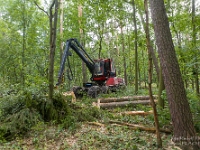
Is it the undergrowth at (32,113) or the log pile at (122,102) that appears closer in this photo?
the undergrowth at (32,113)

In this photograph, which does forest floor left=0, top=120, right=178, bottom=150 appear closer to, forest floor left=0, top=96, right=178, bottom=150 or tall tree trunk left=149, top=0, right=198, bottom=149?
forest floor left=0, top=96, right=178, bottom=150

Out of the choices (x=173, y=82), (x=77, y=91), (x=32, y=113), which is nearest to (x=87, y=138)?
(x=32, y=113)

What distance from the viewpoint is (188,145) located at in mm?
3305

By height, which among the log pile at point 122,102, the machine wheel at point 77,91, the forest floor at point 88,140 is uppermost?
the machine wheel at point 77,91

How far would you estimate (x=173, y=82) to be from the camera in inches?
135

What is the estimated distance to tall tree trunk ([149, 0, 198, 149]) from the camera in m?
3.37

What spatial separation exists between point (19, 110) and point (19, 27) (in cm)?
881

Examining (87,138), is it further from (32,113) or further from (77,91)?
(77,91)

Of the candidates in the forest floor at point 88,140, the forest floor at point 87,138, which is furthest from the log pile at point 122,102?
the forest floor at point 88,140

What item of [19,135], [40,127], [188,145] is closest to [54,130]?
[40,127]

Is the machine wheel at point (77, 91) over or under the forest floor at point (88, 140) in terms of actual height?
over

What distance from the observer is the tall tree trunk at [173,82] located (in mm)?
3367

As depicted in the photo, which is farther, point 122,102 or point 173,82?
point 122,102

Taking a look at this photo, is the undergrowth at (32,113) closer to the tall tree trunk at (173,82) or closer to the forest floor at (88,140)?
the forest floor at (88,140)
